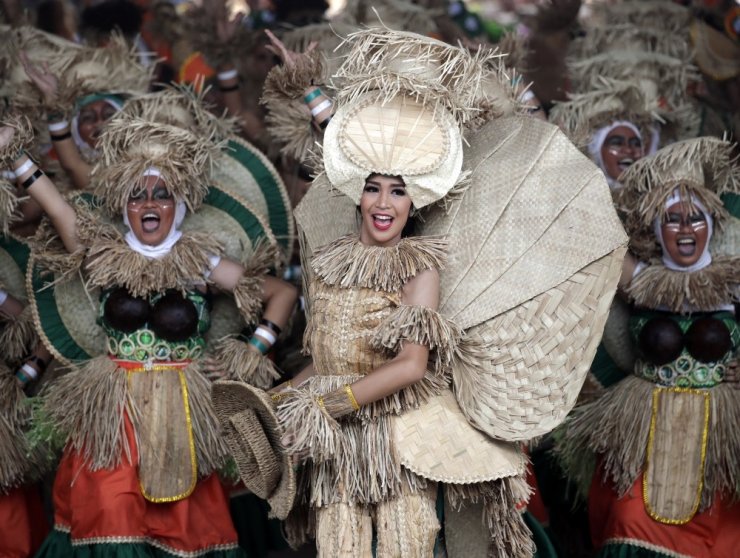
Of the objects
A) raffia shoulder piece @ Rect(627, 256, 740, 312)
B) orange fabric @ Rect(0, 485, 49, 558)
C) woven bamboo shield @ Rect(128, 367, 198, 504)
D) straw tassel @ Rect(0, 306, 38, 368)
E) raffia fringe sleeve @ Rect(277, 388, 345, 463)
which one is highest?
raffia shoulder piece @ Rect(627, 256, 740, 312)

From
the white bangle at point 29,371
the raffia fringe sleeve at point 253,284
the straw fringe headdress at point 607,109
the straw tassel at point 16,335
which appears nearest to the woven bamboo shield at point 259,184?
the raffia fringe sleeve at point 253,284

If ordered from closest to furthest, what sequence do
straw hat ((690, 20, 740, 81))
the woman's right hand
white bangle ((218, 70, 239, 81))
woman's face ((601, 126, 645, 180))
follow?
the woman's right hand
woman's face ((601, 126, 645, 180))
white bangle ((218, 70, 239, 81))
straw hat ((690, 20, 740, 81))

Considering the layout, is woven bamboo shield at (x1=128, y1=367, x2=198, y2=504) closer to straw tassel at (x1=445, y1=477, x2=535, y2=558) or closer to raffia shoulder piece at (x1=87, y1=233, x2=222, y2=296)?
raffia shoulder piece at (x1=87, y1=233, x2=222, y2=296)

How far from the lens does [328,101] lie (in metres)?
4.40

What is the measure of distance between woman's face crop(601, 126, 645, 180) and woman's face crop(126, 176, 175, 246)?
86.0 inches

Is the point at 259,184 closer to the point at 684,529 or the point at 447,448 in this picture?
the point at 447,448

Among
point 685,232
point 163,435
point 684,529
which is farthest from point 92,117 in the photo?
point 684,529

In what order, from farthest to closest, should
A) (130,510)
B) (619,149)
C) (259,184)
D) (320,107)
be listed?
(619,149) → (259,184) → (130,510) → (320,107)

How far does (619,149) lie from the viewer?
590 centimetres

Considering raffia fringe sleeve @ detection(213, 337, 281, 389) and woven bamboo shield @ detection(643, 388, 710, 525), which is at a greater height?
woven bamboo shield @ detection(643, 388, 710, 525)

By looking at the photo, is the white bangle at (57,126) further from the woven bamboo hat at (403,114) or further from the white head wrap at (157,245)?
the woven bamboo hat at (403,114)

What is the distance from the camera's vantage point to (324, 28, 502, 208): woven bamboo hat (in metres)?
3.85

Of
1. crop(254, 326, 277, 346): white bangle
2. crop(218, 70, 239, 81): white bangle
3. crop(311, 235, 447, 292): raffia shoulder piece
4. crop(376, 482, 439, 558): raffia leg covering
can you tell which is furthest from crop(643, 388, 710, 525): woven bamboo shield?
crop(218, 70, 239, 81): white bangle

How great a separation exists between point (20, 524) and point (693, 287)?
2940mm
